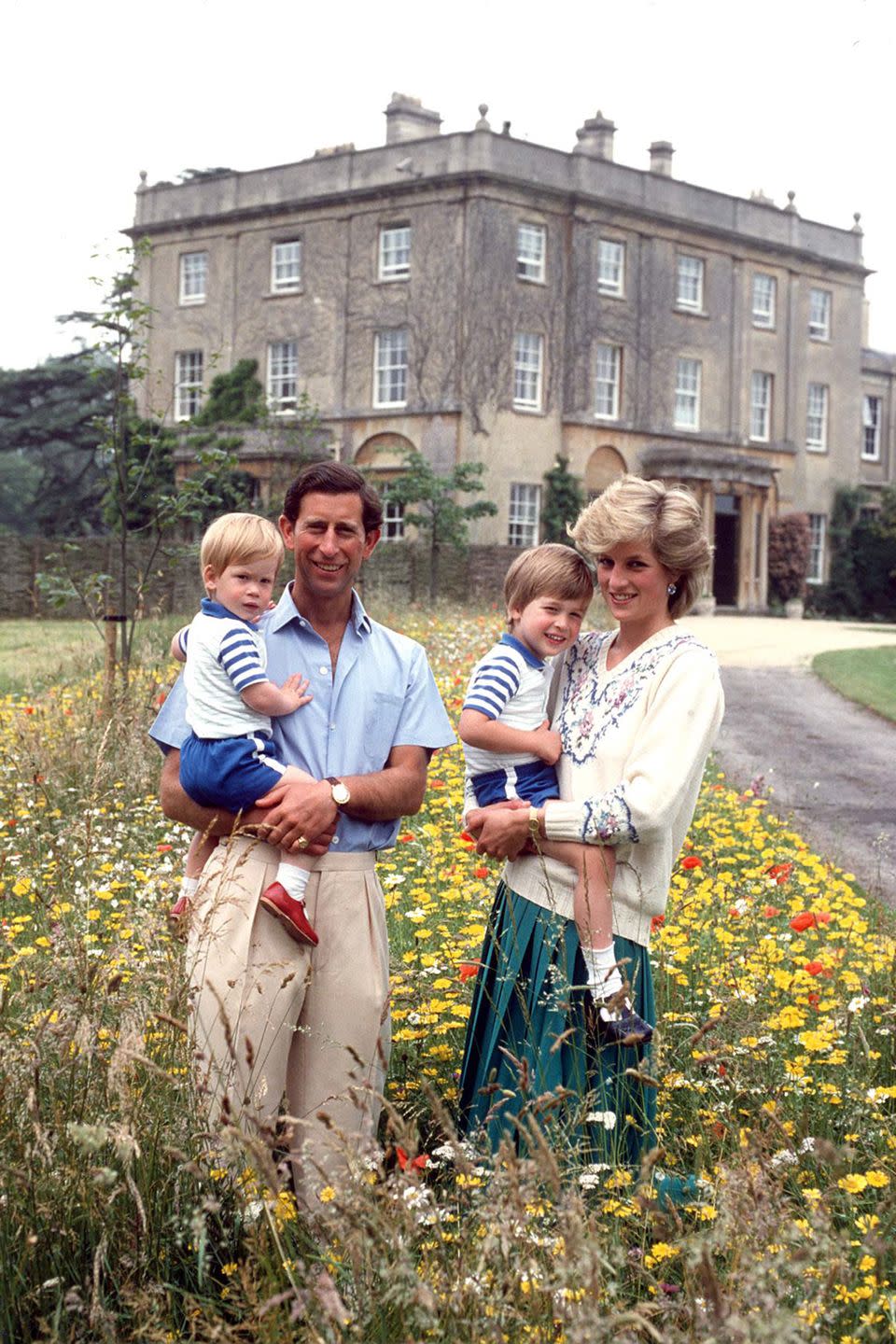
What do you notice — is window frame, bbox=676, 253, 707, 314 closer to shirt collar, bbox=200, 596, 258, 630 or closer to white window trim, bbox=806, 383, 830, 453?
white window trim, bbox=806, 383, 830, 453

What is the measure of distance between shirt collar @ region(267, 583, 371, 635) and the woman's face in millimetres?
635

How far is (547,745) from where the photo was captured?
12.0 feet

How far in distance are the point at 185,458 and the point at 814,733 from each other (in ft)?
78.9

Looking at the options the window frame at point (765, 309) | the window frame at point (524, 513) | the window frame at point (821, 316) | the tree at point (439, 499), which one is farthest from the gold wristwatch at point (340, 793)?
the window frame at point (821, 316)

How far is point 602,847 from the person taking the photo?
3.47 meters

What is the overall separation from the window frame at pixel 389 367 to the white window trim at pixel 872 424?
703 inches

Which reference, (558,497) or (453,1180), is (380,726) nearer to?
(453,1180)

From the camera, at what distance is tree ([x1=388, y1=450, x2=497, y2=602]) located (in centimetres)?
3148

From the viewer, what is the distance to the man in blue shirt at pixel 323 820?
3.49m

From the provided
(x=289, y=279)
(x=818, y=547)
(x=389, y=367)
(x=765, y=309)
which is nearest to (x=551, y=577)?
(x=389, y=367)

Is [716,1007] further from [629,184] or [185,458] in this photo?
[629,184]

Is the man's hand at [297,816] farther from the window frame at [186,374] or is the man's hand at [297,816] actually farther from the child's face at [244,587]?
the window frame at [186,374]

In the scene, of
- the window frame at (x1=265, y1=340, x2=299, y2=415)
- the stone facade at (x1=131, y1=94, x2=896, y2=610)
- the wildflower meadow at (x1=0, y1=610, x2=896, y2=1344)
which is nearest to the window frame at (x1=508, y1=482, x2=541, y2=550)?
the stone facade at (x1=131, y1=94, x2=896, y2=610)

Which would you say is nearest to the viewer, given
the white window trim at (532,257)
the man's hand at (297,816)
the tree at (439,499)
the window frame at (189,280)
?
the man's hand at (297,816)
